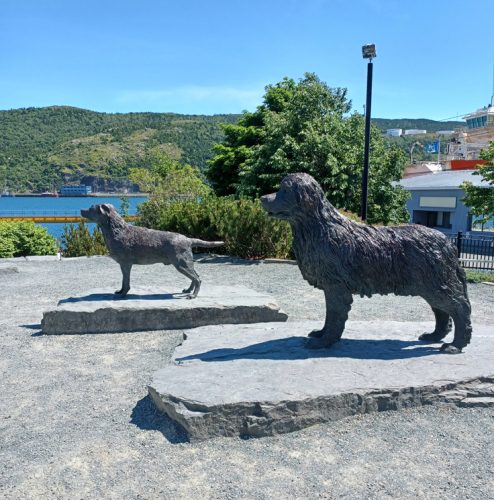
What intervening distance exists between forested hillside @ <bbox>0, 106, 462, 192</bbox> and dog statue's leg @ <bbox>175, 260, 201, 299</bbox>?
72.4 metres

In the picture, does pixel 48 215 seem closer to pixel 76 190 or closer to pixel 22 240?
pixel 22 240

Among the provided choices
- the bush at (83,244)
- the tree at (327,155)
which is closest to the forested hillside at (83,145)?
the tree at (327,155)

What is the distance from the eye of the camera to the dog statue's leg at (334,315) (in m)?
4.25

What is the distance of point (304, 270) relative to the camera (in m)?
4.29

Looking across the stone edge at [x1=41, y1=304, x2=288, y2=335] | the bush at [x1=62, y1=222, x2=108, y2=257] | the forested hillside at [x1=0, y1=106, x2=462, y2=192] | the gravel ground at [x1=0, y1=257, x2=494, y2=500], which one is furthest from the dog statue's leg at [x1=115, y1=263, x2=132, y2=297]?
the forested hillside at [x1=0, y1=106, x2=462, y2=192]

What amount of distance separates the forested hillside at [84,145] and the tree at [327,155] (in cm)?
6181

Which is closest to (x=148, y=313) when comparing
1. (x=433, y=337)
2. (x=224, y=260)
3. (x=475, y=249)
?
(x=433, y=337)

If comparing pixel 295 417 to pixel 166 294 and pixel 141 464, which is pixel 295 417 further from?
pixel 166 294

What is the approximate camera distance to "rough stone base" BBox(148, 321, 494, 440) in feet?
11.2

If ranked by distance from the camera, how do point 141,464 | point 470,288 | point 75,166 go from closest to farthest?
point 141,464, point 470,288, point 75,166

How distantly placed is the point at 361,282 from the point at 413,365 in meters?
0.86

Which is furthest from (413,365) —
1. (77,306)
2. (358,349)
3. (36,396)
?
(77,306)

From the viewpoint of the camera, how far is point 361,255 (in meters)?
4.18

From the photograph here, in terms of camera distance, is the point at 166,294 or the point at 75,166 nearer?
the point at 166,294
